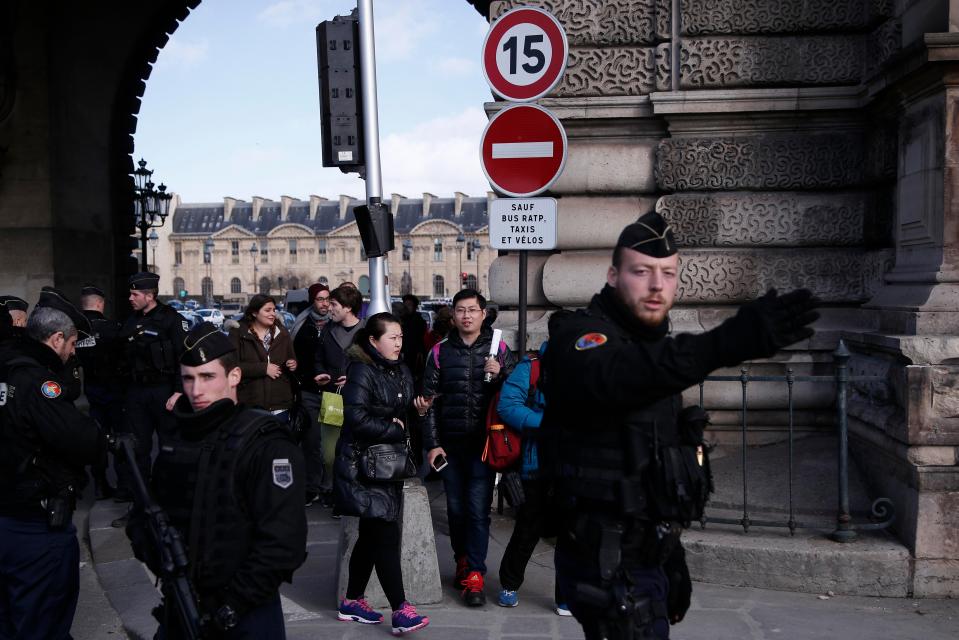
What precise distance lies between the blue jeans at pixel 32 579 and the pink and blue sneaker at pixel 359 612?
5.06 feet

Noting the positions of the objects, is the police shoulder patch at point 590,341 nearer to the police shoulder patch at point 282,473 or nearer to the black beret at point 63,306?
the police shoulder patch at point 282,473

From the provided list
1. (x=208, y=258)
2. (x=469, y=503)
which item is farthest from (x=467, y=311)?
(x=208, y=258)

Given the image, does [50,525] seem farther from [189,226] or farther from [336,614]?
[189,226]

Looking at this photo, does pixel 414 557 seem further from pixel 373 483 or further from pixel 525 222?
pixel 525 222

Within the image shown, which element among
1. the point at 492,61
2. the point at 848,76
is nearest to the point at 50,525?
the point at 492,61

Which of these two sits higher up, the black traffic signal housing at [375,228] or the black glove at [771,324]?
the black traffic signal housing at [375,228]

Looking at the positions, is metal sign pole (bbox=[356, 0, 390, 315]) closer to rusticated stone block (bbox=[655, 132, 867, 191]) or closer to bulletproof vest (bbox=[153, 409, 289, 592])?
rusticated stone block (bbox=[655, 132, 867, 191])

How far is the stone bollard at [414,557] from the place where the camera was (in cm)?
571

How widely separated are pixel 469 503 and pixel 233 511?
3.05m

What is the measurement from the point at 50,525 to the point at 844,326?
549cm

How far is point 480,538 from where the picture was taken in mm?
5914

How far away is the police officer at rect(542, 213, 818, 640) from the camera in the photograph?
9.77 feet

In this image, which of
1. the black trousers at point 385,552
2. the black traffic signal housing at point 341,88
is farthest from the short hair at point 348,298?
the black trousers at point 385,552

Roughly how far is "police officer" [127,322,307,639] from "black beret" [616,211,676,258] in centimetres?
130
